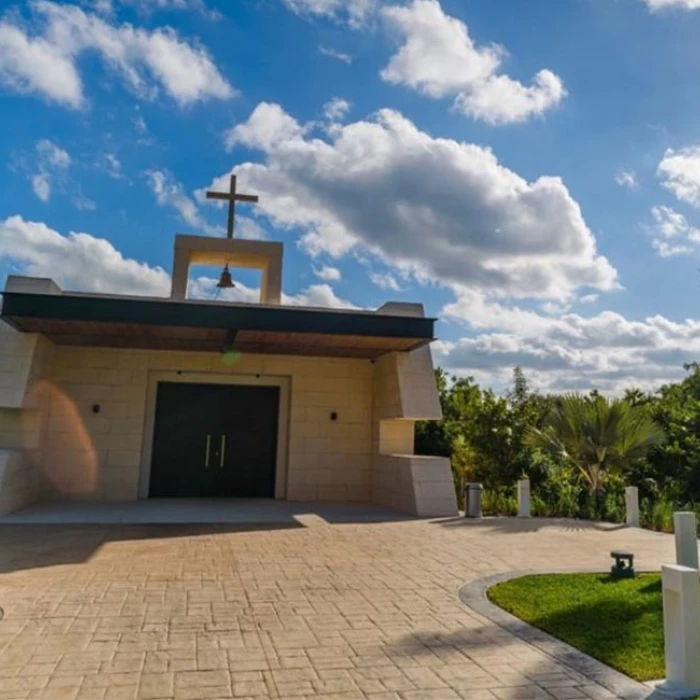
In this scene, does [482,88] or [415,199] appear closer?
[482,88]

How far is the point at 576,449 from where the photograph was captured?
38.0 feet

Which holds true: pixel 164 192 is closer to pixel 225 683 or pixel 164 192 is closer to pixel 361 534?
pixel 361 534

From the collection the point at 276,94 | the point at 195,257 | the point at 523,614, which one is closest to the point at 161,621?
the point at 523,614

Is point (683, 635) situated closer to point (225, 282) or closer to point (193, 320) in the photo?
point (193, 320)

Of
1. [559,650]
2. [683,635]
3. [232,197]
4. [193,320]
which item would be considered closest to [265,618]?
[559,650]

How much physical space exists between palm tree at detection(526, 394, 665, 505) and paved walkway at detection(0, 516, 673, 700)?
300 centimetres

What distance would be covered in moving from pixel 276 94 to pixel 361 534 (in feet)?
23.7

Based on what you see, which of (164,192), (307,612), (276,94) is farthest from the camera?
(164,192)

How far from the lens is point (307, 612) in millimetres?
4840

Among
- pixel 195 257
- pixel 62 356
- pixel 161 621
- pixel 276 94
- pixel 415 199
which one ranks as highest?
pixel 276 94

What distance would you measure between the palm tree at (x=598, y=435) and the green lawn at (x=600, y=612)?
5.23 meters

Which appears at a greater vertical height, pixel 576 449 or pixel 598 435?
pixel 598 435

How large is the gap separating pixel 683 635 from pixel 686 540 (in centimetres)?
233

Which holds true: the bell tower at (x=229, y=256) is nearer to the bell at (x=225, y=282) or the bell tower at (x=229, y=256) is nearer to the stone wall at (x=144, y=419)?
the bell at (x=225, y=282)
